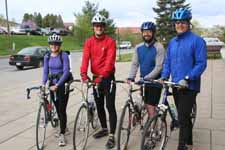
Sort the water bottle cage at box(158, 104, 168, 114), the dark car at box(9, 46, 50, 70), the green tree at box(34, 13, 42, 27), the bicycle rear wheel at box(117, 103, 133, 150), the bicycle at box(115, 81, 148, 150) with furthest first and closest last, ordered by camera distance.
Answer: the green tree at box(34, 13, 42, 27) < the dark car at box(9, 46, 50, 70) < the bicycle at box(115, 81, 148, 150) < the bicycle rear wheel at box(117, 103, 133, 150) < the water bottle cage at box(158, 104, 168, 114)

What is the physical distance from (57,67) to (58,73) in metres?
0.10

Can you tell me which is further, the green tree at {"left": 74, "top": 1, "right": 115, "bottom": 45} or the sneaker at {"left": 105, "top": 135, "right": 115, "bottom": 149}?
the green tree at {"left": 74, "top": 1, "right": 115, "bottom": 45}

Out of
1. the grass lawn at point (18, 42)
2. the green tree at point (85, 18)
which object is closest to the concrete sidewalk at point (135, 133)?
the grass lawn at point (18, 42)

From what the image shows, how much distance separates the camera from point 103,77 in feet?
18.9

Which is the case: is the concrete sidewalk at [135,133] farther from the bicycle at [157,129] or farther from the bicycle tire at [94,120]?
the bicycle at [157,129]

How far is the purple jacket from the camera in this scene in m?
5.84

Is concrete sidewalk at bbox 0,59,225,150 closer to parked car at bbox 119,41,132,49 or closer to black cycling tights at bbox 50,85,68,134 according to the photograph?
black cycling tights at bbox 50,85,68,134

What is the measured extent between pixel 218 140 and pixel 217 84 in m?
7.05

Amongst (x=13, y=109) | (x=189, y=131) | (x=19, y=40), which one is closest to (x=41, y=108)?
(x=189, y=131)

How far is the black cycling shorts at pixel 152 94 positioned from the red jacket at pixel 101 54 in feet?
2.05

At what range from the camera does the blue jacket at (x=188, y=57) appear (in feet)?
15.8

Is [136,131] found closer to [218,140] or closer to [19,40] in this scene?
[218,140]

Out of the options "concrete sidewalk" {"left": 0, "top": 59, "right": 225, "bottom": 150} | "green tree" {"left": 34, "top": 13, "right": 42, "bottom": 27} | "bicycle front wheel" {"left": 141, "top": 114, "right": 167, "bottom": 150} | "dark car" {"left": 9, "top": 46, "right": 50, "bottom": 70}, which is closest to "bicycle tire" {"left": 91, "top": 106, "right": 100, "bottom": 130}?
"concrete sidewalk" {"left": 0, "top": 59, "right": 225, "bottom": 150}

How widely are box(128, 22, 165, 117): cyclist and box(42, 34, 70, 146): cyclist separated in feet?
3.44
